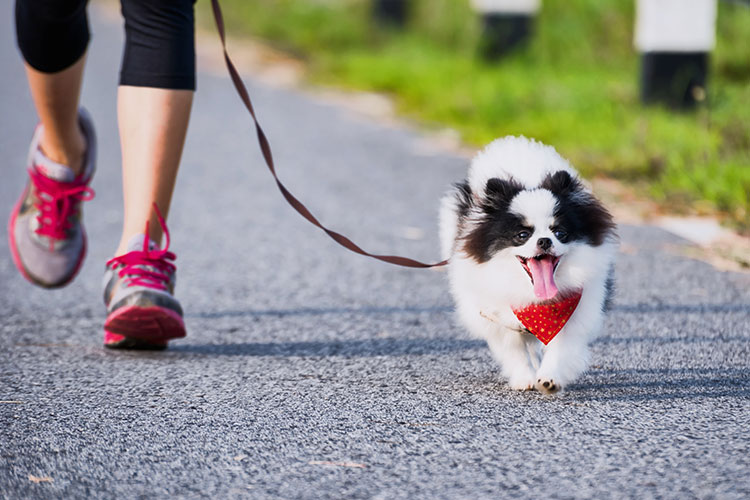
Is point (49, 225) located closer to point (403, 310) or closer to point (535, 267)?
point (403, 310)

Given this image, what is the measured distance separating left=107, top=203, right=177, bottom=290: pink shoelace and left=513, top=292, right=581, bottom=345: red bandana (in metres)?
1.03

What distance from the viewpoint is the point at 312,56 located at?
461 inches

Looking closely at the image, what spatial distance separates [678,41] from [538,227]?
4.15 m

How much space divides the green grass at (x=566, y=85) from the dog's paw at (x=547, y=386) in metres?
2.16

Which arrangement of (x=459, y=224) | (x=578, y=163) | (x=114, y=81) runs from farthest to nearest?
(x=114, y=81) → (x=578, y=163) → (x=459, y=224)

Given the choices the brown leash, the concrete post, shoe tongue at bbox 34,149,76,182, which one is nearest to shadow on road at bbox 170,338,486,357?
the brown leash

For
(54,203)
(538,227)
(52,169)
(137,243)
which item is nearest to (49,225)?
Answer: (54,203)

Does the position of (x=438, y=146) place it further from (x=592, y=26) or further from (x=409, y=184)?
(x=592, y=26)

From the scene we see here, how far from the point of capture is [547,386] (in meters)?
2.56

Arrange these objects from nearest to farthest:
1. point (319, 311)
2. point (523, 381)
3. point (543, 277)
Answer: point (543, 277)
point (523, 381)
point (319, 311)

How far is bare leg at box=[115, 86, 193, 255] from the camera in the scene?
2996mm

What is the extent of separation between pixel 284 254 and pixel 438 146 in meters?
2.68

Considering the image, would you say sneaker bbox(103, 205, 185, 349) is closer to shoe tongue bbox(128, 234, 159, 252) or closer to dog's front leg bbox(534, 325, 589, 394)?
shoe tongue bbox(128, 234, 159, 252)

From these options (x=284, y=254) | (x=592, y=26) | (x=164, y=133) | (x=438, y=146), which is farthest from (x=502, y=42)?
(x=164, y=133)
